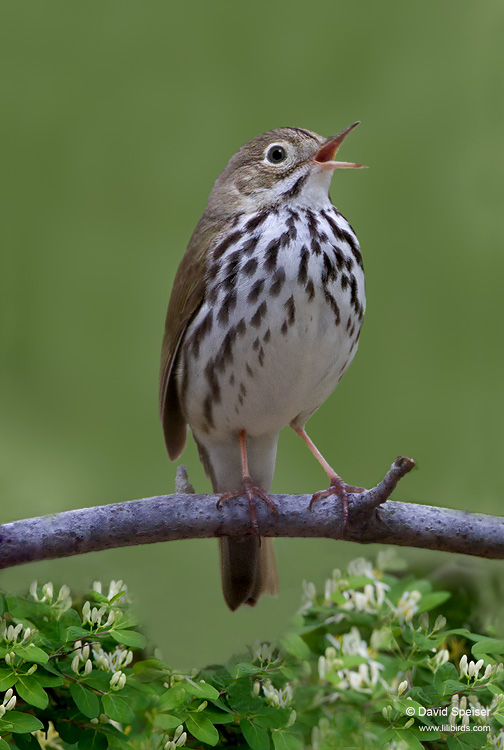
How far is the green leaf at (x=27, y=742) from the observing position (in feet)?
5.41

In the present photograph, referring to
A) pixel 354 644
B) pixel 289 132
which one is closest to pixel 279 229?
pixel 289 132

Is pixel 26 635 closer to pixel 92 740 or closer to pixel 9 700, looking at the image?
pixel 9 700

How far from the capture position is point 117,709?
162 cm

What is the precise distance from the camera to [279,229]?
1936mm

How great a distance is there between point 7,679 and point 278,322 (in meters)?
0.82

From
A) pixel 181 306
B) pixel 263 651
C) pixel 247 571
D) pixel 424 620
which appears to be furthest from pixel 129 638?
pixel 181 306

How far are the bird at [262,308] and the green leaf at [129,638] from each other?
0.99 ft

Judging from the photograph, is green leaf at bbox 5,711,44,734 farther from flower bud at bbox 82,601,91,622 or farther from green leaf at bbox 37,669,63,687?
flower bud at bbox 82,601,91,622

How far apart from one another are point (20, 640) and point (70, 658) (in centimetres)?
9

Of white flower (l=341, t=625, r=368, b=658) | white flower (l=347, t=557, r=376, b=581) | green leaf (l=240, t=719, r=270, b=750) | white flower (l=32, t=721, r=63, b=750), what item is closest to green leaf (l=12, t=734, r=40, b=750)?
white flower (l=32, t=721, r=63, b=750)

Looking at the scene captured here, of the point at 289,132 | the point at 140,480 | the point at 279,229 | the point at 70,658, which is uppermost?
the point at 289,132

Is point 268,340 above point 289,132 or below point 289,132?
below

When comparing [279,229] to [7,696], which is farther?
[279,229]

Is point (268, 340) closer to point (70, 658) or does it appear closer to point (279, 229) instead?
point (279, 229)
